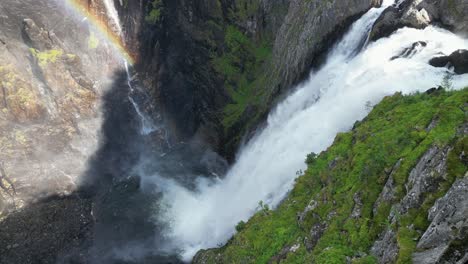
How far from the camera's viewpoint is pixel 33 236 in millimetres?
38688

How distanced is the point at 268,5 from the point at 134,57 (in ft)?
59.8

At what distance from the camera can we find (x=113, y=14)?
5416 cm

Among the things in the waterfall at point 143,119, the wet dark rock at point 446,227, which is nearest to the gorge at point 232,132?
the wet dark rock at point 446,227

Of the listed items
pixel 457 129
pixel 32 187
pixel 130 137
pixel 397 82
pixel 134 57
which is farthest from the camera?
pixel 134 57

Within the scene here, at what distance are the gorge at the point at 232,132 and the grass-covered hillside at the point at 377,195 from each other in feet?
0.22

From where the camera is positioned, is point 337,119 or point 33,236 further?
point 33,236

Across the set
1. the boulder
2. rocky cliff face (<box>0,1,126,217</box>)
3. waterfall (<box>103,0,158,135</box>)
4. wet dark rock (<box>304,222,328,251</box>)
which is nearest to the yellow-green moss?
rocky cliff face (<box>0,1,126,217</box>)

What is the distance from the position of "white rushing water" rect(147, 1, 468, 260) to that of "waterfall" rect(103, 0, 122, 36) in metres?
24.5

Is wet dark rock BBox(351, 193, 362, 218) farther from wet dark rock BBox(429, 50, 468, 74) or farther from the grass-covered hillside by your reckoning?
wet dark rock BBox(429, 50, 468, 74)

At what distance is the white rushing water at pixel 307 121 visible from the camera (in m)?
24.6

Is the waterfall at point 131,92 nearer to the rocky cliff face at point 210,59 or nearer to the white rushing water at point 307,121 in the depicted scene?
the rocky cliff face at point 210,59

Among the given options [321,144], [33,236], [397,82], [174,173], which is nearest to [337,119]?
[321,144]

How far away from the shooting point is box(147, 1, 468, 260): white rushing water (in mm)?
24562

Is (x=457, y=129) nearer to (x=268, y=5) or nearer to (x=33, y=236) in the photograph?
(x=33, y=236)
